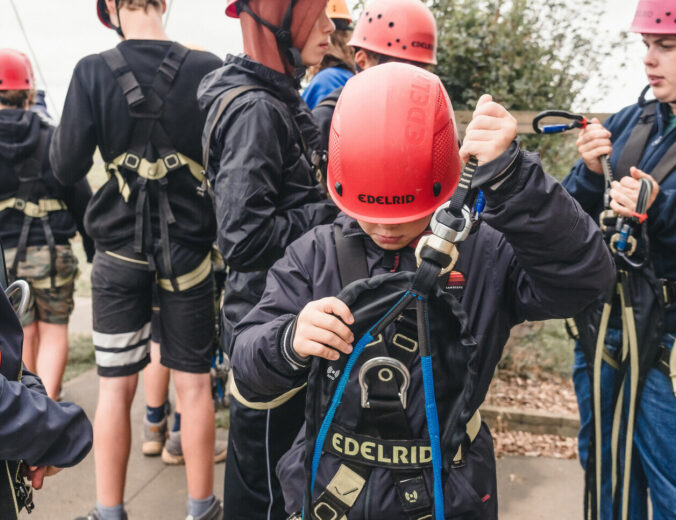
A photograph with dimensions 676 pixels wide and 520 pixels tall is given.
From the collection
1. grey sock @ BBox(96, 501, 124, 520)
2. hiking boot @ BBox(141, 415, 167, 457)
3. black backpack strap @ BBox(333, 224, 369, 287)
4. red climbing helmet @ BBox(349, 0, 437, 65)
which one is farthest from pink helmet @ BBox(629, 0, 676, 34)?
hiking boot @ BBox(141, 415, 167, 457)

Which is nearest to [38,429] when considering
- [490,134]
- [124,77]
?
[490,134]

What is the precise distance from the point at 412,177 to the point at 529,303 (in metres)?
0.44

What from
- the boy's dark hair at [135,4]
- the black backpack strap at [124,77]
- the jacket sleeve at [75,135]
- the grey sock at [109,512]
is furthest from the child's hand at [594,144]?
the grey sock at [109,512]

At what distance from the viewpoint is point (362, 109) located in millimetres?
1415

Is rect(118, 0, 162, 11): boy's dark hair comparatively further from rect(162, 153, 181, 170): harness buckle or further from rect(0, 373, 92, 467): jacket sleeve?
rect(0, 373, 92, 467): jacket sleeve

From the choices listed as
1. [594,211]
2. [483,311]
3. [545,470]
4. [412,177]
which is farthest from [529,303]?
[545,470]

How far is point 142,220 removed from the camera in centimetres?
270

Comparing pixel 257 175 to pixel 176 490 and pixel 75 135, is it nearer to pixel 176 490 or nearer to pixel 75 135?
pixel 75 135

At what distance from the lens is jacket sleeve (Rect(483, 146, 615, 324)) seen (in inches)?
48.6

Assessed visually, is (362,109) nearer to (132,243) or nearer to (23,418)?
(23,418)

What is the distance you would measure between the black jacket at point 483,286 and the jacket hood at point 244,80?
0.83 meters

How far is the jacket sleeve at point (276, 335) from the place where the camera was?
4.54 ft

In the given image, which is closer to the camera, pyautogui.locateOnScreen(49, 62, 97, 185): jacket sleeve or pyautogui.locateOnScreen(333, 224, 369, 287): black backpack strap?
pyautogui.locateOnScreen(333, 224, 369, 287): black backpack strap

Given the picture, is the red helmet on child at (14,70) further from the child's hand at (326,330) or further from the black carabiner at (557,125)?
the child's hand at (326,330)
